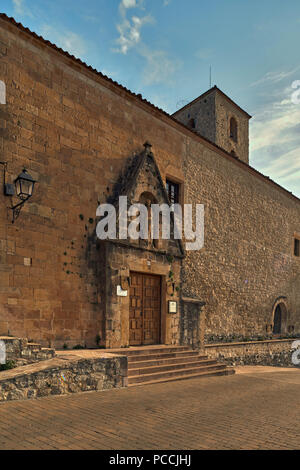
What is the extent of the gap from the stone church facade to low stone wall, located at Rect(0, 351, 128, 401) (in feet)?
6.20

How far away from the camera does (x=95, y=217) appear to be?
33.6 ft

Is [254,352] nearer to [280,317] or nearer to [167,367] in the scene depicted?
[280,317]

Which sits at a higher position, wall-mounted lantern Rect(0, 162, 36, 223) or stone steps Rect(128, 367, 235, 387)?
wall-mounted lantern Rect(0, 162, 36, 223)

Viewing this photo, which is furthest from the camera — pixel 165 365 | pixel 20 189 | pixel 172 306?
pixel 172 306

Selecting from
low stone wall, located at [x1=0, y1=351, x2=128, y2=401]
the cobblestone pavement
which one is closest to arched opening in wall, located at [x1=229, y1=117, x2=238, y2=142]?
the cobblestone pavement

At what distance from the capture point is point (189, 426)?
16.7 feet

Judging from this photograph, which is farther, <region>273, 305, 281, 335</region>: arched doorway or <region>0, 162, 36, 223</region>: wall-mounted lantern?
<region>273, 305, 281, 335</region>: arched doorway

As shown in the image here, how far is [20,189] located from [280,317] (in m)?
16.8

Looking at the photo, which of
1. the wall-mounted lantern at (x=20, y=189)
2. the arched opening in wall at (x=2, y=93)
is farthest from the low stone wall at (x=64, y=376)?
the arched opening in wall at (x=2, y=93)

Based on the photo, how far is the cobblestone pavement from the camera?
4344 mm

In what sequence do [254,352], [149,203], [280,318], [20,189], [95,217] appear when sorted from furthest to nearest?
[280,318] → [254,352] → [149,203] → [95,217] → [20,189]

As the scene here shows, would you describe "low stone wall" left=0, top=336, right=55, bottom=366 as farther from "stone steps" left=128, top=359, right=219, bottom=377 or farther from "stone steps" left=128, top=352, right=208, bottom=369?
"stone steps" left=128, top=352, right=208, bottom=369

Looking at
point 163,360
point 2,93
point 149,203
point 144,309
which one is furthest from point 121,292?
point 2,93
